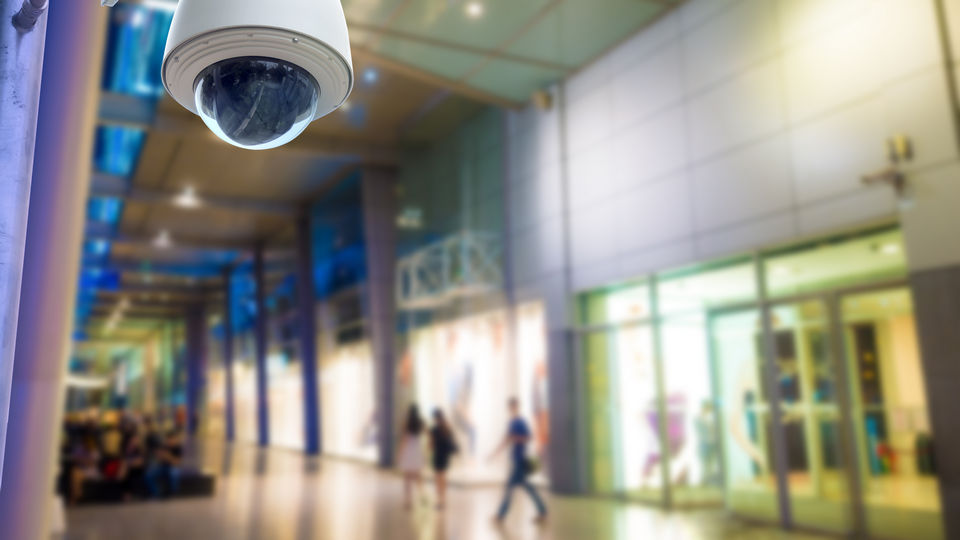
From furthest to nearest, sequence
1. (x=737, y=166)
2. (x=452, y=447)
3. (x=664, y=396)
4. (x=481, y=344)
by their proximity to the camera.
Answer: (x=481, y=344) < (x=452, y=447) < (x=664, y=396) < (x=737, y=166)

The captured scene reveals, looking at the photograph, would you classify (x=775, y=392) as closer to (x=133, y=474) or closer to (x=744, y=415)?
Result: (x=744, y=415)

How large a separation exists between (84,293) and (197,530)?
30.2 metres

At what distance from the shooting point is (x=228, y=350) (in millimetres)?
33281

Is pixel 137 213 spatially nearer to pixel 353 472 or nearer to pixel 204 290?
pixel 353 472

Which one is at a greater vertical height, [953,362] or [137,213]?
[137,213]

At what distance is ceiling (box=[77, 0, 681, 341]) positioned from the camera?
1040cm

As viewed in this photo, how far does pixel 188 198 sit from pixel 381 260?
239 inches

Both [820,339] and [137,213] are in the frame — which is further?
[137,213]

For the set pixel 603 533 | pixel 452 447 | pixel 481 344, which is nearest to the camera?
pixel 603 533

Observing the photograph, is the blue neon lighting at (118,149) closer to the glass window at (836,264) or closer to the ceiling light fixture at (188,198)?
the ceiling light fixture at (188,198)

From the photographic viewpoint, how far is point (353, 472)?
55.2ft

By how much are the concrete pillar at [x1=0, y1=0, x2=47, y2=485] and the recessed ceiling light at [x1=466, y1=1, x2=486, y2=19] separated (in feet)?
29.3

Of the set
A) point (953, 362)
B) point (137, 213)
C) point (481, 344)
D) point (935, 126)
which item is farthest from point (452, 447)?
point (137, 213)

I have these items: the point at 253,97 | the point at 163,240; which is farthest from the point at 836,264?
the point at 163,240
